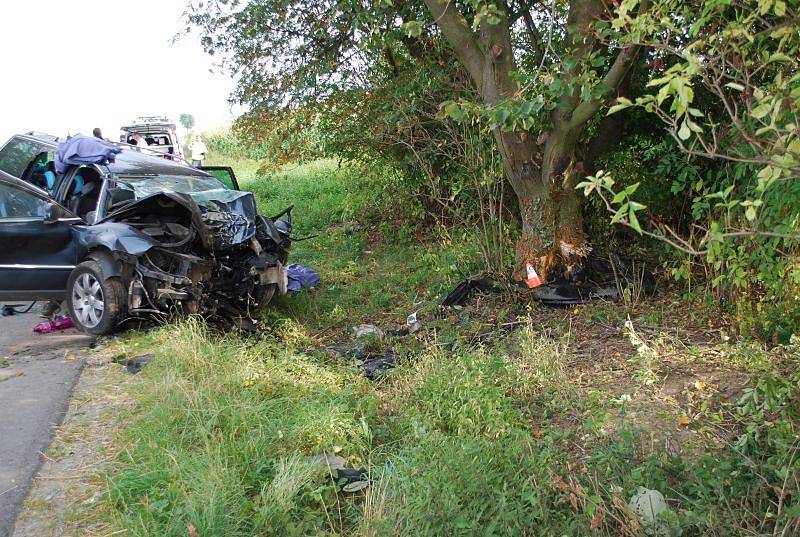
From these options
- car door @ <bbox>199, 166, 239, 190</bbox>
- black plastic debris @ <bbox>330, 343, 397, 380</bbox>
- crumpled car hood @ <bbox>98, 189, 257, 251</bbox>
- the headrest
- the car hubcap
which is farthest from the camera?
car door @ <bbox>199, 166, 239, 190</bbox>

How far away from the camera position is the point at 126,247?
6707 mm

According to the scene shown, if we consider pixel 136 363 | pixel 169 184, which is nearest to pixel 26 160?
pixel 169 184

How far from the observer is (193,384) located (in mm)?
5070

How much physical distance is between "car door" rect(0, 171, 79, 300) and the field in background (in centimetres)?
119

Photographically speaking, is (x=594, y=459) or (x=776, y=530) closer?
(x=776, y=530)

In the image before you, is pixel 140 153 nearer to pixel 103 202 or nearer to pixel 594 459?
pixel 103 202

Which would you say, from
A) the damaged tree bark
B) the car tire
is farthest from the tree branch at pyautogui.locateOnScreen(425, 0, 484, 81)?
the car tire

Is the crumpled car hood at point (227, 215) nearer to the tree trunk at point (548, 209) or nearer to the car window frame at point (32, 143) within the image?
the car window frame at point (32, 143)

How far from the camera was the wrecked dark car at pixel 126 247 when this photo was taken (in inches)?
270

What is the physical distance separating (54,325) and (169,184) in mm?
Result: 2122

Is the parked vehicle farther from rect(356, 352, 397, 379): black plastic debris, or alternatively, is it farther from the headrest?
rect(356, 352, 397, 379): black plastic debris

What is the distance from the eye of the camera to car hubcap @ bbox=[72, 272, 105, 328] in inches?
273

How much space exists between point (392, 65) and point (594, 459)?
845cm

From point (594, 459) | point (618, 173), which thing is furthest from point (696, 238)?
point (594, 459)
